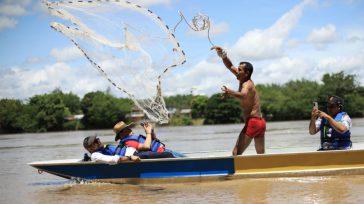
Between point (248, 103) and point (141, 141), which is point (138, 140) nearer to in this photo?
point (141, 141)

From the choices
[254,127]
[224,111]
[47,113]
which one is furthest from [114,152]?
[224,111]

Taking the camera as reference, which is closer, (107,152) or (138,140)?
(107,152)

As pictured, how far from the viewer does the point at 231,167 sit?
9711mm

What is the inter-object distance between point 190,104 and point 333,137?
89188 millimetres

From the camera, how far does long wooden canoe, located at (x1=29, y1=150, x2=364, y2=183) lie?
376 inches

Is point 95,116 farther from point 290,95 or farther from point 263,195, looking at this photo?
point 263,195

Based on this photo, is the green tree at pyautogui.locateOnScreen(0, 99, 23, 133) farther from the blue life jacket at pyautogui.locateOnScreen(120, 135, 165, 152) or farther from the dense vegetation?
the blue life jacket at pyautogui.locateOnScreen(120, 135, 165, 152)

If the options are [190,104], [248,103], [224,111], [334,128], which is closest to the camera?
[334,128]

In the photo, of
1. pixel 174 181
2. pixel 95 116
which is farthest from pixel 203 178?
pixel 95 116

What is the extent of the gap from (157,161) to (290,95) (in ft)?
338

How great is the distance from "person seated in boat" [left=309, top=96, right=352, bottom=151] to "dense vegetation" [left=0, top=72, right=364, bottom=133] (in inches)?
2715

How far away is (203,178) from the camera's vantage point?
9.79 metres

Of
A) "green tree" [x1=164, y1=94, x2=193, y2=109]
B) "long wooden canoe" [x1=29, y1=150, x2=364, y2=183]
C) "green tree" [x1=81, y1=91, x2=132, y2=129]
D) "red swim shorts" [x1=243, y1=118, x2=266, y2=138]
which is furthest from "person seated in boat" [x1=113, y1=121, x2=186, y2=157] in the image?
"green tree" [x1=164, y1=94, x2=193, y2=109]

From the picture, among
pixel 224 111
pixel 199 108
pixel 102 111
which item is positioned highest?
pixel 199 108
